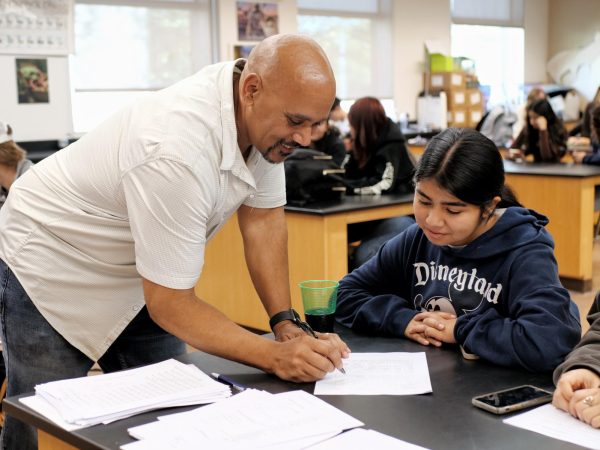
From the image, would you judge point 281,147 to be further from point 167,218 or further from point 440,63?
point 440,63

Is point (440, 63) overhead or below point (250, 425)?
overhead

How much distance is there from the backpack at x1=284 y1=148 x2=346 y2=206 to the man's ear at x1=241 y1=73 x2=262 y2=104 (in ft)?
7.59

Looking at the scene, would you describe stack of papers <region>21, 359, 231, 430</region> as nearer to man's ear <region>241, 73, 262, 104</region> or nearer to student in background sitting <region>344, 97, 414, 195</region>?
man's ear <region>241, 73, 262, 104</region>

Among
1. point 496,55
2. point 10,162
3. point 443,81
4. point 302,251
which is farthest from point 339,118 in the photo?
point 496,55

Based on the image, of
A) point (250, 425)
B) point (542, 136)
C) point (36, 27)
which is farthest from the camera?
point (542, 136)

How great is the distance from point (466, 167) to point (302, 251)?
216 centimetres

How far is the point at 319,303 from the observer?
1631 mm

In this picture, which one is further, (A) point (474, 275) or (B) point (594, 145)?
(B) point (594, 145)

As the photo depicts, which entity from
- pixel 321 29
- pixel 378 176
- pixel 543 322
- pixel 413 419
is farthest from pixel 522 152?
pixel 413 419

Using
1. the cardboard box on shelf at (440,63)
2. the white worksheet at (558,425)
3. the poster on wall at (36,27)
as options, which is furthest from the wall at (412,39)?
the white worksheet at (558,425)

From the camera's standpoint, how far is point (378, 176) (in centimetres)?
424

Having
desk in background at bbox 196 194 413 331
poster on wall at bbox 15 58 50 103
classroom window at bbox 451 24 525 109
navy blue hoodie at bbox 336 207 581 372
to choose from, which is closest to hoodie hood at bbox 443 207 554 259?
navy blue hoodie at bbox 336 207 581 372

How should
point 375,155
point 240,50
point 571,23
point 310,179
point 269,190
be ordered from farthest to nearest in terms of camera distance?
point 571,23 < point 240,50 < point 375,155 < point 310,179 < point 269,190

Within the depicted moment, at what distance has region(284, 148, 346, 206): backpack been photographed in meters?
3.86
